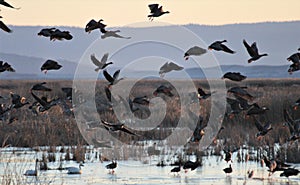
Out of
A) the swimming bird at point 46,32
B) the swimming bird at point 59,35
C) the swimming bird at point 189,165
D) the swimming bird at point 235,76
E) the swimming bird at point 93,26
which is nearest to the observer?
the swimming bird at point 59,35

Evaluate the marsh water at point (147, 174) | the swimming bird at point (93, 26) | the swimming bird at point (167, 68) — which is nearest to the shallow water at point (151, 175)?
the marsh water at point (147, 174)

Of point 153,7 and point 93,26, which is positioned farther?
point 93,26

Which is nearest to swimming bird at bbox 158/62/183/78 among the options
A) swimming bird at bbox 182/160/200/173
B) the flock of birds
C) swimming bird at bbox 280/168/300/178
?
the flock of birds

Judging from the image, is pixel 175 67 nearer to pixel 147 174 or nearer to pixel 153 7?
pixel 153 7

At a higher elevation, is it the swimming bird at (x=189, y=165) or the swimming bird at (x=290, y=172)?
the swimming bird at (x=189, y=165)

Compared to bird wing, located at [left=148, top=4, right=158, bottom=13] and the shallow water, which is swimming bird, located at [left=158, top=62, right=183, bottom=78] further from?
→ the shallow water

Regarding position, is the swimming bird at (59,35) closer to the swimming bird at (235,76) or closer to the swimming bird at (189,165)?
the swimming bird at (235,76)

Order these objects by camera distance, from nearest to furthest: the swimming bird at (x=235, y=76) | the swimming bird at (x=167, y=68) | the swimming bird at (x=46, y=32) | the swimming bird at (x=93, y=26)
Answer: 1. the swimming bird at (x=46, y=32)
2. the swimming bird at (x=93, y=26)
3. the swimming bird at (x=235, y=76)
4. the swimming bird at (x=167, y=68)

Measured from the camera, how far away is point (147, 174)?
1614 cm

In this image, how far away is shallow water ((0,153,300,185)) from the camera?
50.1 ft

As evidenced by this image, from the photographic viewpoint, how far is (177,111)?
1048 inches

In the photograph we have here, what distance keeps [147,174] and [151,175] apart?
15 cm

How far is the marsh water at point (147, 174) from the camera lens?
15.3 meters

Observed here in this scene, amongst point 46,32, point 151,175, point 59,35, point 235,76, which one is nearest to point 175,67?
point 235,76
